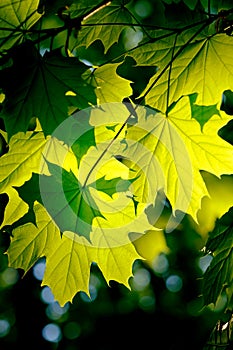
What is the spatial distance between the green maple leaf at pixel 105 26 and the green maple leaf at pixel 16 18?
21cm

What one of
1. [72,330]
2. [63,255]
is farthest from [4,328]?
[63,255]

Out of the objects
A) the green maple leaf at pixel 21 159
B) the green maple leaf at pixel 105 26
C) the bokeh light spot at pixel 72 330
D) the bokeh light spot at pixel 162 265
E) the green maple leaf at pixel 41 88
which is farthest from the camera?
the bokeh light spot at pixel 72 330

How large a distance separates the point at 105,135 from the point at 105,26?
0.34 m

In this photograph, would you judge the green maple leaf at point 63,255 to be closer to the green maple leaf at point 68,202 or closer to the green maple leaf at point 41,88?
the green maple leaf at point 68,202

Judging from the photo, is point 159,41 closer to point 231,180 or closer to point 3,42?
point 3,42

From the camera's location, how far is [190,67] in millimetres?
1123

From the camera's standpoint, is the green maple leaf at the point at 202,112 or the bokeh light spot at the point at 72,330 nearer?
the green maple leaf at the point at 202,112

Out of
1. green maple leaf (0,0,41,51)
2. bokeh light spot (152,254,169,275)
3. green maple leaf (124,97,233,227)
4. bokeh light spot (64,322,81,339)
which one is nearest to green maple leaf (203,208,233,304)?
green maple leaf (124,97,233,227)

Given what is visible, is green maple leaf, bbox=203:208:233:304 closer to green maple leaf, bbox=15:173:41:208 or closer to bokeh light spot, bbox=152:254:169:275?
green maple leaf, bbox=15:173:41:208

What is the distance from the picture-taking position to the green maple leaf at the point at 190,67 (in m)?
1.09

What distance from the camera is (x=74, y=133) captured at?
1085mm

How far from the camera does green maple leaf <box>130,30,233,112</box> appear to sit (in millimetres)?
1094

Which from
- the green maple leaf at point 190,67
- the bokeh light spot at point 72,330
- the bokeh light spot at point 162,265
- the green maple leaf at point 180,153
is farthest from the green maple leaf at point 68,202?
the bokeh light spot at point 72,330

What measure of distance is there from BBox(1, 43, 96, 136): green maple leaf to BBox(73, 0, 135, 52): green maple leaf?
11.4 inches
